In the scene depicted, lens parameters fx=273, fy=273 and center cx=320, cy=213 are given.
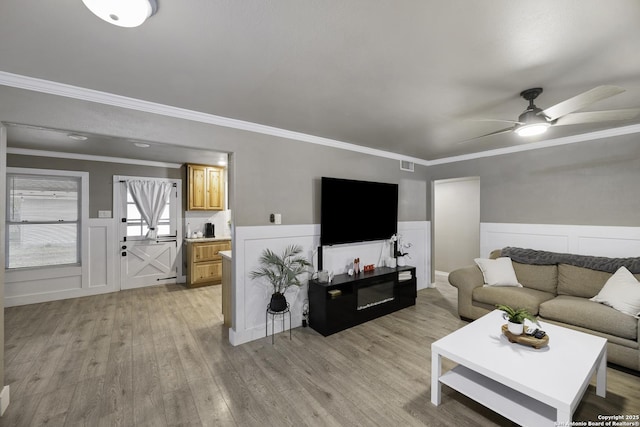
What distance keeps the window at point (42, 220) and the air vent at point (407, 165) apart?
554 cm

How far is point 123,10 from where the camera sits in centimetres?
125

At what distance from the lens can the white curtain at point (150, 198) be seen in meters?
5.05

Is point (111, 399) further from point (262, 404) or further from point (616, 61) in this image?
point (616, 61)

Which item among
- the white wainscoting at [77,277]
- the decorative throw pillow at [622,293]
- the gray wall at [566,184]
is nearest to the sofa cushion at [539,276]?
the decorative throw pillow at [622,293]

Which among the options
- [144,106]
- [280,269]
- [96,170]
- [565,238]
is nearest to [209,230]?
[96,170]

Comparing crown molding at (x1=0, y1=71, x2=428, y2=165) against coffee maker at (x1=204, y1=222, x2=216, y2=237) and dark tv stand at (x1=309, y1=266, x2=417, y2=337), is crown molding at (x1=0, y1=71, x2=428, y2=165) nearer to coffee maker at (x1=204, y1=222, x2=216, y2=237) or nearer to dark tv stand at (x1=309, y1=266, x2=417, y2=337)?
dark tv stand at (x1=309, y1=266, x2=417, y2=337)

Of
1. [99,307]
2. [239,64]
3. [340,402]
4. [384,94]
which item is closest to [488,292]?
[340,402]

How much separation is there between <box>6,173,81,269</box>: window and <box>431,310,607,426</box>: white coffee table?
18.9 feet

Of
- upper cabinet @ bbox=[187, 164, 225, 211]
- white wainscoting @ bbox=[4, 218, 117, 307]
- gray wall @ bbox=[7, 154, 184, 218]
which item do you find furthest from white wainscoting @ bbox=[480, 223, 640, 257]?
white wainscoting @ bbox=[4, 218, 117, 307]

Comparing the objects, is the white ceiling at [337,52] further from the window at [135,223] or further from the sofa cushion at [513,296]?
the window at [135,223]

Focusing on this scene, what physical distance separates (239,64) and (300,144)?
5.44ft

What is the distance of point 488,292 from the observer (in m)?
3.35

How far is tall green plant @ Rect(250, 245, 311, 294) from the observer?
3123 mm

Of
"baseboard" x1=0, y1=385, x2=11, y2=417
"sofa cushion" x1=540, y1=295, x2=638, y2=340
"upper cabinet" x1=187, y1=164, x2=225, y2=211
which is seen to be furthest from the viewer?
"upper cabinet" x1=187, y1=164, x2=225, y2=211
